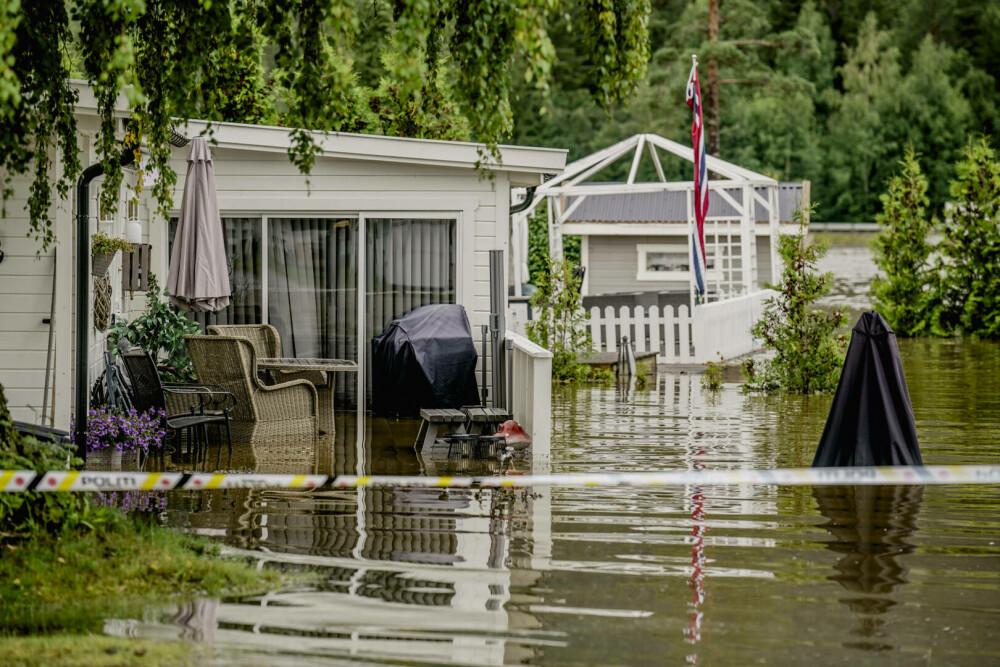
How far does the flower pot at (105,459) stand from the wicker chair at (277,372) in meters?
1.97

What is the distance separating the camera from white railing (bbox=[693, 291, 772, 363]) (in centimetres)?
1880

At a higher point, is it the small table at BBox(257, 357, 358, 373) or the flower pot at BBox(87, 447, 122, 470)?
the small table at BBox(257, 357, 358, 373)

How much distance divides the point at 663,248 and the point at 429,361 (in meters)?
15.8

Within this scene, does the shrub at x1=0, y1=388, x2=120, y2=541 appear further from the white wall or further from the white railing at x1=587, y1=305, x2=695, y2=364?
the white railing at x1=587, y1=305, x2=695, y2=364

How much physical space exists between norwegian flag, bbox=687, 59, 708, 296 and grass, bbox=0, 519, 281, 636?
1311cm

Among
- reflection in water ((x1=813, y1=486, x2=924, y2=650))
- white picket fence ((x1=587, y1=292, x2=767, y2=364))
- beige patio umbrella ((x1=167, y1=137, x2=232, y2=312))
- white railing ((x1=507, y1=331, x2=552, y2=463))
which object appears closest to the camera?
reflection in water ((x1=813, y1=486, x2=924, y2=650))

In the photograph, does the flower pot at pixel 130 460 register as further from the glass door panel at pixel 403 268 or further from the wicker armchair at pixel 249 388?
the glass door panel at pixel 403 268

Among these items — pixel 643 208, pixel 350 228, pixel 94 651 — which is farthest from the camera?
pixel 643 208

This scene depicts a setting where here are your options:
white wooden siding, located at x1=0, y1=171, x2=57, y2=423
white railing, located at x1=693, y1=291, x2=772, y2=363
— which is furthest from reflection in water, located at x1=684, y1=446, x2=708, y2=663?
white railing, located at x1=693, y1=291, x2=772, y2=363

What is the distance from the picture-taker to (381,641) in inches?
200

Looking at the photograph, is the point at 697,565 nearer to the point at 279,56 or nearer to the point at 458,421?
the point at 279,56

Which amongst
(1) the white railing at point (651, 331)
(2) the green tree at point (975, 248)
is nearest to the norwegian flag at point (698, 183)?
(1) the white railing at point (651, 331)

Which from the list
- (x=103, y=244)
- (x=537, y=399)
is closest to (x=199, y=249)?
(x=103, y=244)

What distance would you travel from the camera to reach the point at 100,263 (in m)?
10.1
